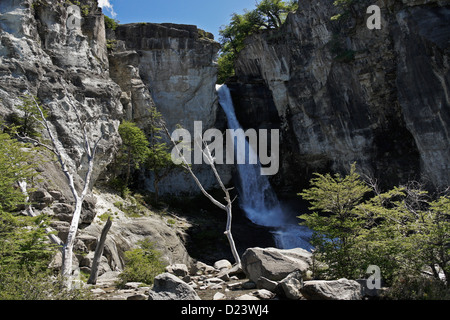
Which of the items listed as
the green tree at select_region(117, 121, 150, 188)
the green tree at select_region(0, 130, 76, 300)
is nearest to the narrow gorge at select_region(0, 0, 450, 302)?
the green tree at select_region(117, 121, 150, 188)

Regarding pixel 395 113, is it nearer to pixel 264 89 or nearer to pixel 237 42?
pixel 264 89

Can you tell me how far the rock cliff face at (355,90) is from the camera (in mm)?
20453

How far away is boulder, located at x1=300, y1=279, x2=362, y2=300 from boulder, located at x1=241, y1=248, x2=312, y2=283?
164 centimetres

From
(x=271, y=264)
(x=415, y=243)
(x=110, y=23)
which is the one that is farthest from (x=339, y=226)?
(x=110, y=23)

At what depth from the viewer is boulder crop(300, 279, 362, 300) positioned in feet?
22.9

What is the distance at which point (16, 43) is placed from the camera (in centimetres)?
1712

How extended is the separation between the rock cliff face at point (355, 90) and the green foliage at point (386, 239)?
48.3 feet

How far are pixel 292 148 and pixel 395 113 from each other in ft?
29.1

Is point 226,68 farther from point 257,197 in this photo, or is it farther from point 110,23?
point 257,197

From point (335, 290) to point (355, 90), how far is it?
20829 mm

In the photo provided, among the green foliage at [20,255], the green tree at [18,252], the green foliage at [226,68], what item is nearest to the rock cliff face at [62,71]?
the green tree at [18,252]
